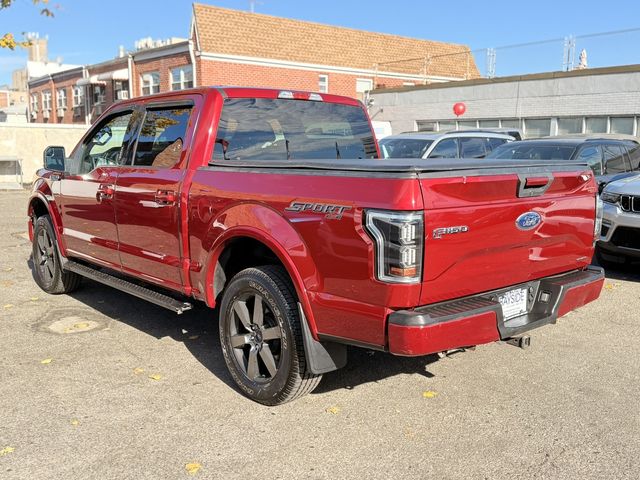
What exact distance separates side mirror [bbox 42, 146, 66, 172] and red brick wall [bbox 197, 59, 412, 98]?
21.4 metres

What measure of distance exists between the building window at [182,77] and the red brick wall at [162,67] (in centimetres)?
20

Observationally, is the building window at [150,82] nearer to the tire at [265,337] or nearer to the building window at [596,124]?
the building window at [596,124]

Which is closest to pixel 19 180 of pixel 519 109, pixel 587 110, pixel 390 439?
pixel 519 109

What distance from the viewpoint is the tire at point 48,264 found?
6469mm

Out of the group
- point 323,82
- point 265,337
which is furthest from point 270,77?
point 265,337

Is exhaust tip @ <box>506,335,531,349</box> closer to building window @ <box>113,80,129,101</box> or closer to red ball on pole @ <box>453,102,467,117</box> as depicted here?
red ball on pole @ <box>453,102,467,117</box>

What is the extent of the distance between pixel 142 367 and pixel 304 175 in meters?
2.12

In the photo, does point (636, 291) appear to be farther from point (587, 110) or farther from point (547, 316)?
point (587, 110)

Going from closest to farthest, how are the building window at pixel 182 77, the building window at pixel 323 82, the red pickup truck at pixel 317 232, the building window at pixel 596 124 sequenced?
the red pickup truck at pixel 317 232, the building window at pixel 596 124, the building window at pixel 182 77, the building window at pixel 323 82

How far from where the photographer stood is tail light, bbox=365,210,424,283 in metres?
2.97

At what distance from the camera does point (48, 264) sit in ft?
21.8

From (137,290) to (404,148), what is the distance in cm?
806

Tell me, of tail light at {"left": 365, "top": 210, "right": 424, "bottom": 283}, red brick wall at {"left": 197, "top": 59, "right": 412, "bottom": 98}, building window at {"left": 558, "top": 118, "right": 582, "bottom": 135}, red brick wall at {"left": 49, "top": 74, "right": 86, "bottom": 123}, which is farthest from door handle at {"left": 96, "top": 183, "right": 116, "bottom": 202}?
red brick wall at {"left": 49, "top": 74, "right": 86, "bottom": 123}

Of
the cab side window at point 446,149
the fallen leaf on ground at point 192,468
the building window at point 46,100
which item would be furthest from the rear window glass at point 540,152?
the building window at point 46,100
